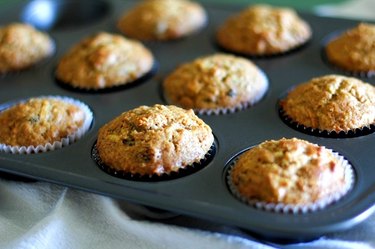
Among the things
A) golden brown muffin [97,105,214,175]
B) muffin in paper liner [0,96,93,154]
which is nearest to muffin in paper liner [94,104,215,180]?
golden brown muffin [97,105,214,175]

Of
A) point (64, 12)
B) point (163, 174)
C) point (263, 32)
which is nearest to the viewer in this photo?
point (163, 174)

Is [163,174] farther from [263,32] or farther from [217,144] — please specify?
[263,32]

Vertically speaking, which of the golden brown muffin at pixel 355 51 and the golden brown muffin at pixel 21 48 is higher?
the golden brown muffin at pixel 355 51

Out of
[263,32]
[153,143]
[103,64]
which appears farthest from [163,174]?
[263,32]

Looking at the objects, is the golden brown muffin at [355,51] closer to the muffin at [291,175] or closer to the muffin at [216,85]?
the muffin at [216,85]

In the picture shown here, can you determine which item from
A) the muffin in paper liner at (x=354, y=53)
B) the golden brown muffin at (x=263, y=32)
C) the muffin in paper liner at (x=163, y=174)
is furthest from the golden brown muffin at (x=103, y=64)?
the muffin in paper liner at (x=354, y=53)

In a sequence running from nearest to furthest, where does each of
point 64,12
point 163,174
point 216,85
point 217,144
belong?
point 163,174
point 217,144
point 216,85
point 64,12
